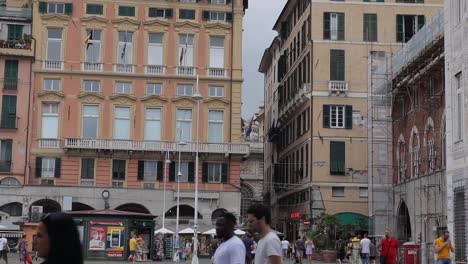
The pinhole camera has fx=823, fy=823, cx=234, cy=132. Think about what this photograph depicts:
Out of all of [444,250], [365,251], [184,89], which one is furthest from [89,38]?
[444,250]

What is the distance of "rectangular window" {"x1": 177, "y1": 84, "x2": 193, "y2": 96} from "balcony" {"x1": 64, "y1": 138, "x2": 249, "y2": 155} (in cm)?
392

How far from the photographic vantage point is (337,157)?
6391cm

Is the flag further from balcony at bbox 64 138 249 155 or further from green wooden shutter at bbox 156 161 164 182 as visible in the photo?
green wooden shutter at bbox 156 161 164 182

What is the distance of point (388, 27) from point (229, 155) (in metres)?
16.0

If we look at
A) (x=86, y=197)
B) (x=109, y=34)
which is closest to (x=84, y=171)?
(x=86, y=197)

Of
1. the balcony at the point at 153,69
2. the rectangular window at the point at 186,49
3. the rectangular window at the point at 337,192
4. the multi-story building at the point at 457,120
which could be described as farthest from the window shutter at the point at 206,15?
the multi-story building at the point at 457,120

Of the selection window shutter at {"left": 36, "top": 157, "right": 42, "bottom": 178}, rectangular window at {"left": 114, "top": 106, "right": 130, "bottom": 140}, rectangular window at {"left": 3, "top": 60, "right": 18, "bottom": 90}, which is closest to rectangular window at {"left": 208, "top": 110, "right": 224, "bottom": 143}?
rectangular window at {"left": 114, "top": 106, "right": 130, "bottom": 140}

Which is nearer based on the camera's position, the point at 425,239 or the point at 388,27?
the point at 425,239

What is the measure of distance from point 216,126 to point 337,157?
9727mm

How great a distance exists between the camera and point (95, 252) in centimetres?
4719

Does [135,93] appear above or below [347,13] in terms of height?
below

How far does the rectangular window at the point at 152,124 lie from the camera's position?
6391 cm

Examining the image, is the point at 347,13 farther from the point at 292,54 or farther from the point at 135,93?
the point at 135,93

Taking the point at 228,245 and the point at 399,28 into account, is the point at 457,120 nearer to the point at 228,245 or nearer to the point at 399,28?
the point at 228,245
